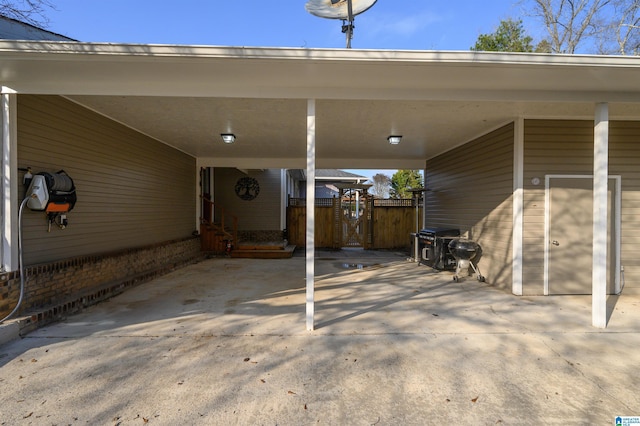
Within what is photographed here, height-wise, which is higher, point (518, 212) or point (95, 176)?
point (95, 176)

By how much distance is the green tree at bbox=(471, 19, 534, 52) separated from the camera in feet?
41.6

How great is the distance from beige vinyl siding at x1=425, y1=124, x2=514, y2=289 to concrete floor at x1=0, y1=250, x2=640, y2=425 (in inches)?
37.4

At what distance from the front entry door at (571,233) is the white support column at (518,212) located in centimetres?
43

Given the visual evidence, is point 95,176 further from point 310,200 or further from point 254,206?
point 254,206

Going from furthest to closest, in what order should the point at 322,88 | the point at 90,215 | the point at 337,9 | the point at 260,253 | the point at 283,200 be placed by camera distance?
the point at 283,200, the point at 260,253, the point at 337,9, the point at 90,215, the point at 322,88

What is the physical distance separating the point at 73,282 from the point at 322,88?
14.0 feet

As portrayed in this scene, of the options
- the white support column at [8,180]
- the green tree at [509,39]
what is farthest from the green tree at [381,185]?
the white support column at [8,180]

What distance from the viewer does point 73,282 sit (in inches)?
171

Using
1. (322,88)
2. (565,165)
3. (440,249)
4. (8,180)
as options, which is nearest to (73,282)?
(8,180)

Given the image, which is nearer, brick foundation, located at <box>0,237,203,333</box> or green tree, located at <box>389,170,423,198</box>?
brick foundation, located at <box>0,237,203,333</box>

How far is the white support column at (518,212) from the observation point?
4949mm

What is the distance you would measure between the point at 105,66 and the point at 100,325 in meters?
2.90

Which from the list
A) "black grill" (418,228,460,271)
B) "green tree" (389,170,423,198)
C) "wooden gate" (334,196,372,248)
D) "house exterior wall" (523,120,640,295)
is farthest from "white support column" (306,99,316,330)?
"green tree" (389,170,423,198)

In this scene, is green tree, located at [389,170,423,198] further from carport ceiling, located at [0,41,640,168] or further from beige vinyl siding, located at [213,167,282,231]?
carport ceiling, located at [0,41,640,168]
